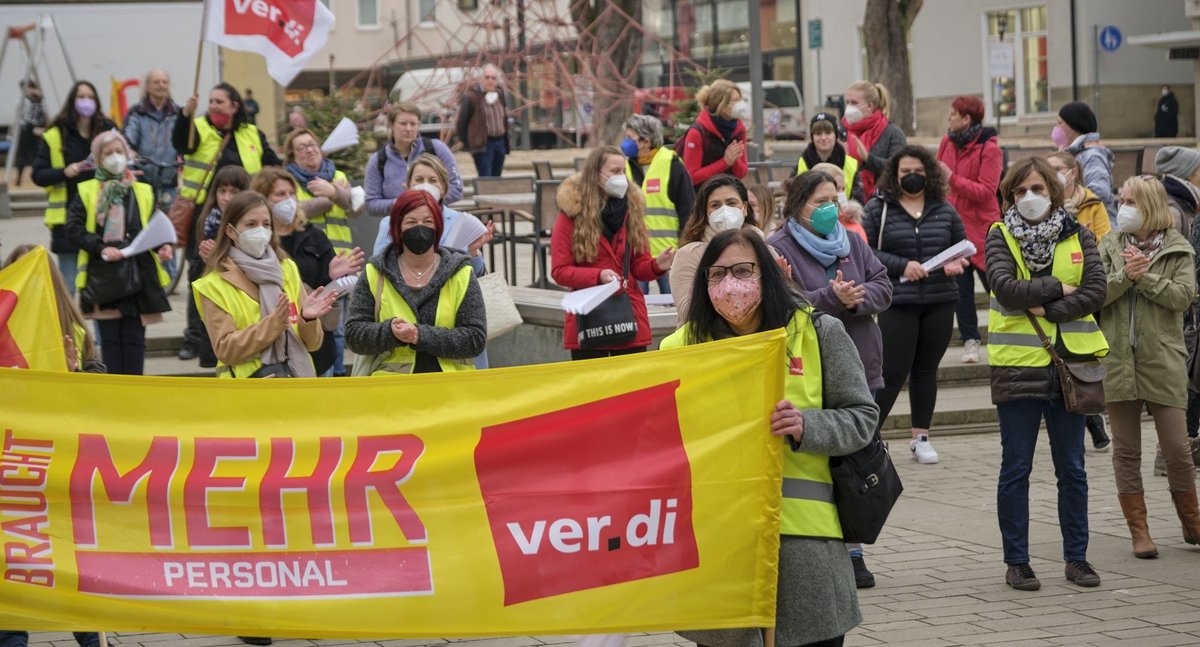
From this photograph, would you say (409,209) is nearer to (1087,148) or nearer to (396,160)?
(396,160)

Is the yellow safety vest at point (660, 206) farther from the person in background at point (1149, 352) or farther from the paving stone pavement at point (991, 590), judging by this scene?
the person in background at point (1149, 352)

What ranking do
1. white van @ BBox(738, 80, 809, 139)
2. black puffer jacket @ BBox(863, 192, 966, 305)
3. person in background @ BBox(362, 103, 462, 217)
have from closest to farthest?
black puffer jacket @ BBox(863, 192, 966, 305) < person in background @ BBox(362, 103, 462, 217) < white van @ BBox(738, 80, 809, 139)

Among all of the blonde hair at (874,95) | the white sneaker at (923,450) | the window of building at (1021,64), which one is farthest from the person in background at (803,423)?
the window of building at (1021,64)

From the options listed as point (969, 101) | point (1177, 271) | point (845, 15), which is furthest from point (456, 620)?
point (845, 15)

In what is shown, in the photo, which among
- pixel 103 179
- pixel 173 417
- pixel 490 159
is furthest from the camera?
pixel 490 159

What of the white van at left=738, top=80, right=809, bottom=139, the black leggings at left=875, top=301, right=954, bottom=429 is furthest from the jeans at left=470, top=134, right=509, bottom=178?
the white van at left=738, top=80, right=809, bottom=139

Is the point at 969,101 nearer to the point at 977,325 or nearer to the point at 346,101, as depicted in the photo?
the point at 977,325

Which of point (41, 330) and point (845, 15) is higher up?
point (845, 15)

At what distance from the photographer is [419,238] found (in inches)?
→ 267

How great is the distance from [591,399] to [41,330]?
8.67 ft

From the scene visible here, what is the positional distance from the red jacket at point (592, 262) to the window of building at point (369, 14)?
2294 inches

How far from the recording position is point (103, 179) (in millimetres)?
10656

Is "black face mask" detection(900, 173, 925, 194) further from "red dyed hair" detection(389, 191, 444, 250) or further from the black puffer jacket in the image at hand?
"red dyed hair" detection(389, 191, 444, 250)

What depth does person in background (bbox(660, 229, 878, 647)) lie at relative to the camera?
478 cm
